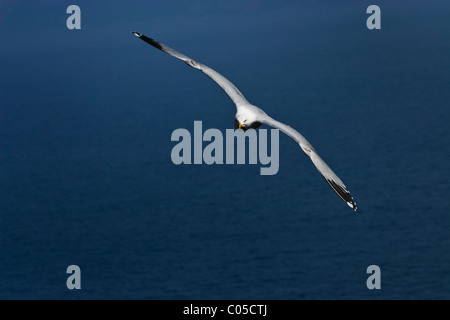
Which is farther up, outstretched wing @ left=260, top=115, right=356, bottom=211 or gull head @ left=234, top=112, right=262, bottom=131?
gull head @ left=234, top=112, right=262, bottom=131

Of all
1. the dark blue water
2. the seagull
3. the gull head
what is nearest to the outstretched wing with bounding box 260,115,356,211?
the seagull

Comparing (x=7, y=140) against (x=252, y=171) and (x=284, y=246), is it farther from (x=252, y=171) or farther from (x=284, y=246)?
(x=284, y=246)

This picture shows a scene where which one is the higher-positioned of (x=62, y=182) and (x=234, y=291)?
(x=62, y=182)

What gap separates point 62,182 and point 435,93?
3122 inches

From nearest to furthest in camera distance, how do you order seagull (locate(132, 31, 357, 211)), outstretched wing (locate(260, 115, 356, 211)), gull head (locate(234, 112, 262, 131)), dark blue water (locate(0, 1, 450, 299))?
1. outstretched wing (locate(260, 115, 356, 211))
2. seagull (locate(132, 31, 357, 211))
3. gull head (locate(234, 112, 262, 131))
4. dark blue water (locate(0, 1, 450, 299))

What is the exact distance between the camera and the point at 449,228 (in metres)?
133

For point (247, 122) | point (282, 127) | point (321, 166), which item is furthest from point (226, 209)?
point (321, 166)

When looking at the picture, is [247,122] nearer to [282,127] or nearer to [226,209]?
[282,127]

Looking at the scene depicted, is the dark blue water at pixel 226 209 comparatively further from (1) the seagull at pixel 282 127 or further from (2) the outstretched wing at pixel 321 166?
(2) the outstretched wing at pixel 321 166

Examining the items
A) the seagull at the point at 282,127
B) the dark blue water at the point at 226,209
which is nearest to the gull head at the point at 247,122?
the seagull at the point at 282,127

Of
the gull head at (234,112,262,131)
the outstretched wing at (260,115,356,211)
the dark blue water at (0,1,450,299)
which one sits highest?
the dark blue water at (0,1,450,299)

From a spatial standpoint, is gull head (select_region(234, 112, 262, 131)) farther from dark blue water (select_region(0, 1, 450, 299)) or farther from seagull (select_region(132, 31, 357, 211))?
dark blue water (select_region(0, 1, 450, 299))

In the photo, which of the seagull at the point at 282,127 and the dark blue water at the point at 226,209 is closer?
the seagull at the point at 282,127
